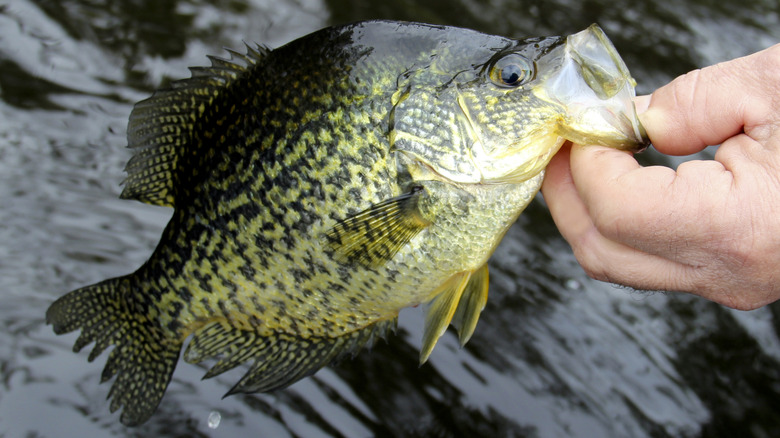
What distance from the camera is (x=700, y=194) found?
82.9 inches

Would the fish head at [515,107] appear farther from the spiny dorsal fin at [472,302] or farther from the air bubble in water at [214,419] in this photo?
the air bubble in water at [214,419]

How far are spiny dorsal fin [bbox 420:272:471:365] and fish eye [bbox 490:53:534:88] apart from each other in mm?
660

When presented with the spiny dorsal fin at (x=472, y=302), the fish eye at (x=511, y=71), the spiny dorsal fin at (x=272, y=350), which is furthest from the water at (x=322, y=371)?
the fish eye at (x=511, y=71)

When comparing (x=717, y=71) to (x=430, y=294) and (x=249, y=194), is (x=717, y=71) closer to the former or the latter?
(x=430, y=294)

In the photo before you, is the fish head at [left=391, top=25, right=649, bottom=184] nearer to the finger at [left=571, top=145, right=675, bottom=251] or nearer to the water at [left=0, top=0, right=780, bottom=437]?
the finger at [left=571, top=145, right=675, bottom=251]

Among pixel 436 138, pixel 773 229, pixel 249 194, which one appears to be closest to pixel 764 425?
pixel 773 229

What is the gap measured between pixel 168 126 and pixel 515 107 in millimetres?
1325

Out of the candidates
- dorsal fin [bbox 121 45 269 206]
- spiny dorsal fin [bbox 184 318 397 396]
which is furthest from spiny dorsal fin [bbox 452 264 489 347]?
dorsal fin [bbox 121 45 269 206]

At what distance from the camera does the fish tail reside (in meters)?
3.06

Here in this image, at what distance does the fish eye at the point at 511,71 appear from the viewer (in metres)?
2.33

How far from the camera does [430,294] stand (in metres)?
2.60

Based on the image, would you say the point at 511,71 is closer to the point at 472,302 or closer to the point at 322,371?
the point at 472,302

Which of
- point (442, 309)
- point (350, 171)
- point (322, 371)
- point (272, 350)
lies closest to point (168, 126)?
point (350, 171)

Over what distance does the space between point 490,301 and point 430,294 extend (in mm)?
2442
